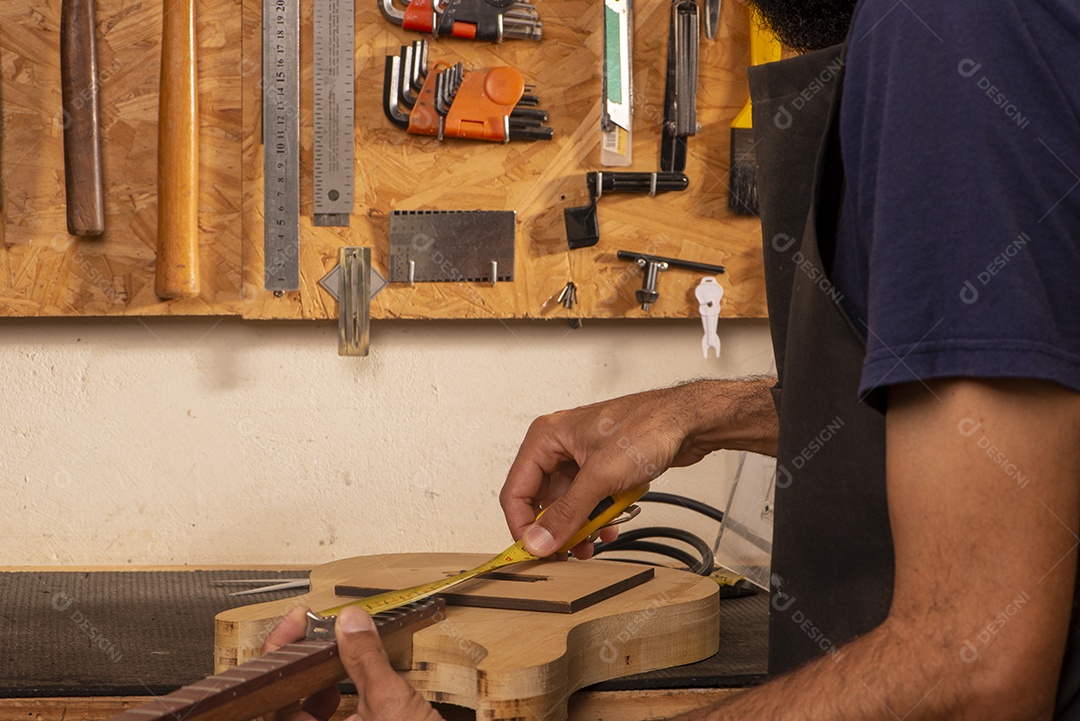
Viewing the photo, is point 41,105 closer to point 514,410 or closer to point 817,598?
point 514,410

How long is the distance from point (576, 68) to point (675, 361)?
456 mm

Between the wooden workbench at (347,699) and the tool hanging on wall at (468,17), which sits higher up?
the tool hanging on wall at (468,17)

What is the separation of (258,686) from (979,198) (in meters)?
0.49

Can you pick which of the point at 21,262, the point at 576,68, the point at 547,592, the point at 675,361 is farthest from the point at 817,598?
the point at 21,262

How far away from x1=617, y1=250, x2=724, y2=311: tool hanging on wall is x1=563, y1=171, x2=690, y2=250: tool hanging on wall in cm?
6

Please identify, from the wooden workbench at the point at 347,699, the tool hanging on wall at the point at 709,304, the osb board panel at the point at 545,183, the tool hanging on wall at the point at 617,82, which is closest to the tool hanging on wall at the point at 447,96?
the osb board panel at the point at 545,183

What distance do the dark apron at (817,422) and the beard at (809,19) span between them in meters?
0.04

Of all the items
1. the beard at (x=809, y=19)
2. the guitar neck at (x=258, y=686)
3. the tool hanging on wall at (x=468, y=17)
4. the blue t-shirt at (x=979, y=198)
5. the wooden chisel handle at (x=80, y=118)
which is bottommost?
the guitar neck at (x=258, y=686)

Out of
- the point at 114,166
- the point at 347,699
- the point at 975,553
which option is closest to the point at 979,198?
the point at 975,553

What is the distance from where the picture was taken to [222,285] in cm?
140

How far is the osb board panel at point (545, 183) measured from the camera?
1.40 meters

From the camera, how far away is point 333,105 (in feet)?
4.58

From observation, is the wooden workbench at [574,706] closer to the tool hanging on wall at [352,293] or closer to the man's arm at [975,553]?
the man's arm at [975,553]

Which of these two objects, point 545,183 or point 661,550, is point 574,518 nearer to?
point 661,550
